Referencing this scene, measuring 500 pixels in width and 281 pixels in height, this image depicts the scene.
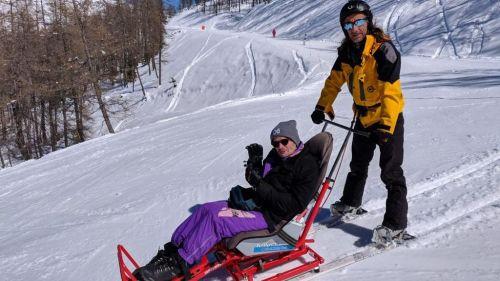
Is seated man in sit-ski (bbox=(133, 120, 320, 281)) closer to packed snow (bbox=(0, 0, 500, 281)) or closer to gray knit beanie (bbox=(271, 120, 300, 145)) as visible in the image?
gray knit beanie (bbox=(271, 120, 300, 145))

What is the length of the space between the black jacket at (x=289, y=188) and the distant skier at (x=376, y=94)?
23.7 inches

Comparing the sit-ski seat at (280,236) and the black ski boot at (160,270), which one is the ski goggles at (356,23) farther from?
the black ski boot at (160,270)

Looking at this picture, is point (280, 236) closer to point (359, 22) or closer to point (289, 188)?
point (289, 188)

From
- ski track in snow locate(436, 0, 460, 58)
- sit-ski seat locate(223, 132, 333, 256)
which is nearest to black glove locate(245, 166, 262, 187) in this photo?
sit-ski seat locate(223, 132, 333, 256)

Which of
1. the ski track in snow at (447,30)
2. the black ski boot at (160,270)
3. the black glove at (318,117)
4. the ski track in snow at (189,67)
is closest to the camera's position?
the black ski boot at (160,270)

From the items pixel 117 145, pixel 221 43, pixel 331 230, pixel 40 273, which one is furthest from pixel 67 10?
pixel 221 43

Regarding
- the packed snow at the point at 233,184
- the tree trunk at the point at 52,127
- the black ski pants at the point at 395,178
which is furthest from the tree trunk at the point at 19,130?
the black ski pants at the point at 395,178

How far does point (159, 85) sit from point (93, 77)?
1949 cm

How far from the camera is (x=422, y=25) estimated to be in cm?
3209

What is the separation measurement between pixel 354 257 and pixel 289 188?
0.87 m

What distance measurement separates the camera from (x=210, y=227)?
347cm

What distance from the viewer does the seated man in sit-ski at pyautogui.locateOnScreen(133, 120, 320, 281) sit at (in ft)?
11.2

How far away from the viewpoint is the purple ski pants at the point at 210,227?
3.41 metres

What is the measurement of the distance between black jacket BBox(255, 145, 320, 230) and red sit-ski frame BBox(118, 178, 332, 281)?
230 mm
